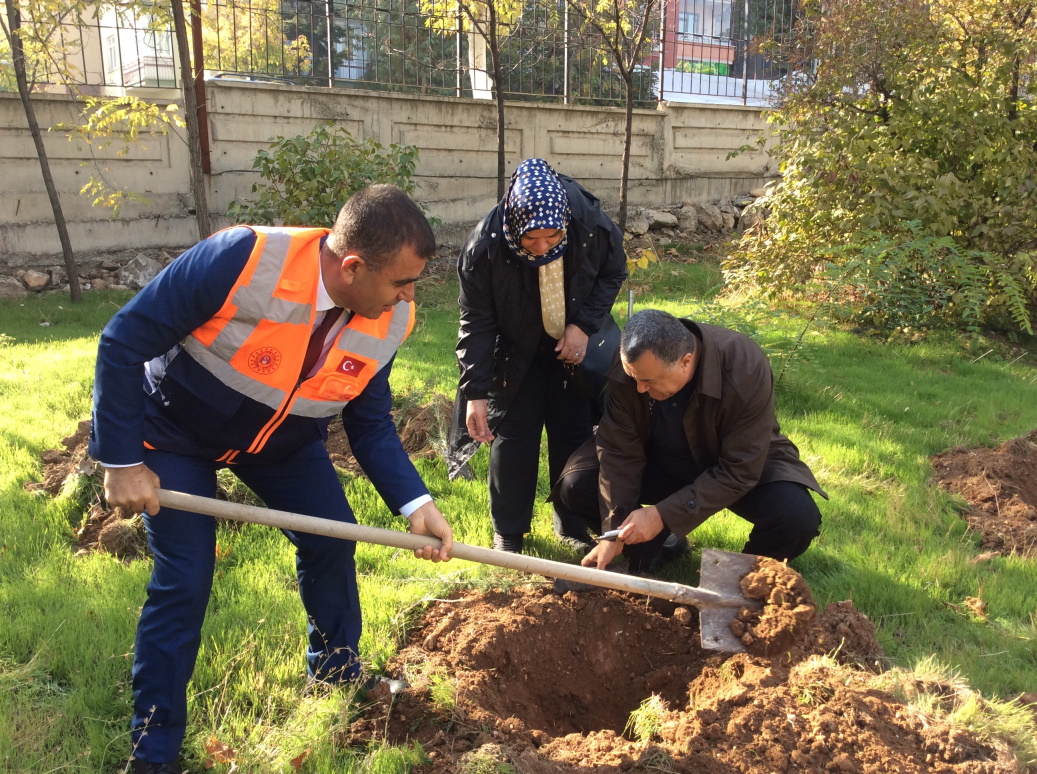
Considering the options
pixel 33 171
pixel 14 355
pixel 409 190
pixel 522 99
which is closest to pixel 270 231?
pixel 14 355

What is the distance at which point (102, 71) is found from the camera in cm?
1000

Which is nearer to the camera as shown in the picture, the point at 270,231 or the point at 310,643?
the point at 270,231

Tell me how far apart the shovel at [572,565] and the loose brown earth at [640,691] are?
0.07m

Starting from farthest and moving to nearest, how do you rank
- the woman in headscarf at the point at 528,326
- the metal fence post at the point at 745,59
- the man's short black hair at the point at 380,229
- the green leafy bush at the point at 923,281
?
1. the metal fence post at the point at 745,59
2. the green leafy bush at the point at 923,281
3. the woman in headscarf at the point at 528,326
4. the man's short black hair at the point at 380,229

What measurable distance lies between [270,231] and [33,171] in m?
8.57

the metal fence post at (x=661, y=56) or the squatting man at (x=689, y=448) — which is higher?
the metal fence post at (x=661, y=56)

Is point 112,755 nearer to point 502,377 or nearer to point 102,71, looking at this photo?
point 502,377

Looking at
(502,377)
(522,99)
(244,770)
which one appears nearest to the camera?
(244,770)

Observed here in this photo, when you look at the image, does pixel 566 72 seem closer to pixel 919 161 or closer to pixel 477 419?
pixel 919 161

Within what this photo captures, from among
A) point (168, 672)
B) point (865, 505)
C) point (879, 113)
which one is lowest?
point (865, 505)

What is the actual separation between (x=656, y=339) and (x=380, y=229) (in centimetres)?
129

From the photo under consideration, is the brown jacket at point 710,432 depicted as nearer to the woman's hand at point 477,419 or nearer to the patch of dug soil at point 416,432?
the woman's hand at point 477,419

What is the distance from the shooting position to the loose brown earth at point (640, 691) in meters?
2.68

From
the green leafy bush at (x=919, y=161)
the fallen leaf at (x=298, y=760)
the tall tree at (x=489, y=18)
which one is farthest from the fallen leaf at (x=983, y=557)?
the tall tree at (x=489, y=18)
